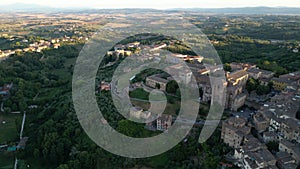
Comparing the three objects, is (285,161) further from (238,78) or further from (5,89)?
(5,89)

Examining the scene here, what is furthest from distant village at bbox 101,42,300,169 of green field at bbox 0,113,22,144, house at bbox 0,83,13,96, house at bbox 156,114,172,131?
house at bbox 0,83,13,96

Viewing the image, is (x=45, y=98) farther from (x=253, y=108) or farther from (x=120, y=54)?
(x=253, y=108)

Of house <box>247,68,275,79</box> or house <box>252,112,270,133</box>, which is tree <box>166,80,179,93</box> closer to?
house <box>252,112,270,133</box>

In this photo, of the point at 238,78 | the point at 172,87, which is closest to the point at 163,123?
the point at 172,87

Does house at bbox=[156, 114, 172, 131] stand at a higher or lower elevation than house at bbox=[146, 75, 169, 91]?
lower

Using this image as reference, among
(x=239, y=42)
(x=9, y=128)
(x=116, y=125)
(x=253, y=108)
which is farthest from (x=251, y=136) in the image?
(x=239, y=42)

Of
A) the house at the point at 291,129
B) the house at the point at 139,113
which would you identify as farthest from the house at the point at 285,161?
the house at the point at 139,113
